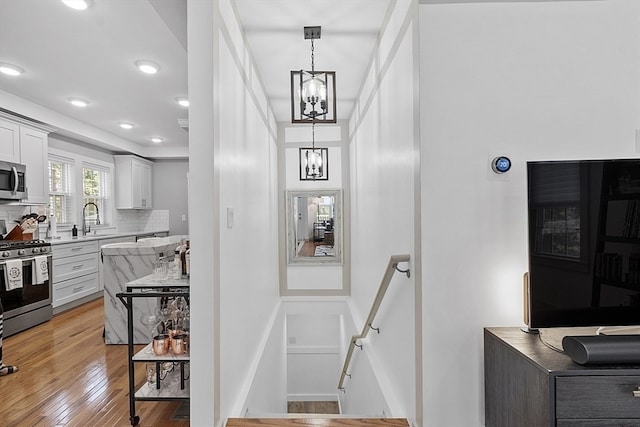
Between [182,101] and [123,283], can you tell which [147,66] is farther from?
[123,283]

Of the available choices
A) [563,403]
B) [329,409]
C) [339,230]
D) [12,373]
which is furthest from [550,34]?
[329,409]

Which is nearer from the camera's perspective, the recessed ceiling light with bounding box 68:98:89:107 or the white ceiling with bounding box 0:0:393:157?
the white ceiling with bounding box 0:0:393:157

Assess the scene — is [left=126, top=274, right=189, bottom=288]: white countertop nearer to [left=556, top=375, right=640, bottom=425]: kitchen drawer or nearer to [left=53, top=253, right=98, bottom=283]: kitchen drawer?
[left=556, top=375, right=640, bottom=425]: kitchen drawer

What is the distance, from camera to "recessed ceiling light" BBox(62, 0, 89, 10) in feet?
7.89

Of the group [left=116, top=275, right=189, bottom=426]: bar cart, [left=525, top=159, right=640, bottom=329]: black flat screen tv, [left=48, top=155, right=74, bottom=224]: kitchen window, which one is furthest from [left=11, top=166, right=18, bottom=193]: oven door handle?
[left=525, top=159, right=640, bottom=329]: black flat screen tv

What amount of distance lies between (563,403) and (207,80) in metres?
1.96

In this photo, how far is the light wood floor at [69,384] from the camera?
240 cm

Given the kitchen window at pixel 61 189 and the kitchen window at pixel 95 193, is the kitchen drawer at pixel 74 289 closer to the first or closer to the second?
the kitchen window at pixel 61 189

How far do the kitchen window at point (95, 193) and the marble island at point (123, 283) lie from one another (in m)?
3.13

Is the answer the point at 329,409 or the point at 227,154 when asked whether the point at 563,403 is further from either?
the point at 329,409

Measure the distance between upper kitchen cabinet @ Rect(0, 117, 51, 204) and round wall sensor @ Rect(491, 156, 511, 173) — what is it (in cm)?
517

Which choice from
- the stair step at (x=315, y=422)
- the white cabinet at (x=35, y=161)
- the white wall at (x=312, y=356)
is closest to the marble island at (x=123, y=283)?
the white cabinet at (x=35, y=161)

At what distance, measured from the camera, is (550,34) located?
172cm

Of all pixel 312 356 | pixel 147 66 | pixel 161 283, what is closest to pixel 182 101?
pixel 147 66
